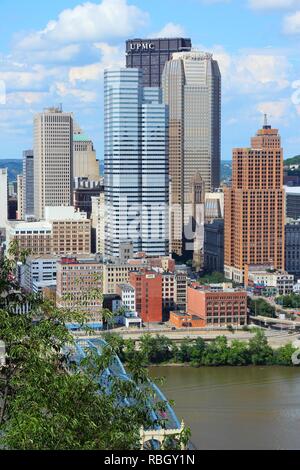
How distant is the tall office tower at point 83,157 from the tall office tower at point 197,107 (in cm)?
245

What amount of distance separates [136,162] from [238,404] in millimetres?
9690

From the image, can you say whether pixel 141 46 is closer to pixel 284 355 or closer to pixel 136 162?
pixel 136 162

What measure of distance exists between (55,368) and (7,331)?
0.17 m

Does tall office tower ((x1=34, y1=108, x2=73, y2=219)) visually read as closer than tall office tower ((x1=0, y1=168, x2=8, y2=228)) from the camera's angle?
Yes

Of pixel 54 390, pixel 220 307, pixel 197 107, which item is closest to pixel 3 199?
pixel 197 107

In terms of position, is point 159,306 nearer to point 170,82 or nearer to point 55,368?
point 55,368

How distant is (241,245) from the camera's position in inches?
663

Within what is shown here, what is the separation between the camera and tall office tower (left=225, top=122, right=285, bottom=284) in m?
16.5

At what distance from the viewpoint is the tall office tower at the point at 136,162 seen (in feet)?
56.9

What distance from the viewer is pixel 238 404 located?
809 centimetres

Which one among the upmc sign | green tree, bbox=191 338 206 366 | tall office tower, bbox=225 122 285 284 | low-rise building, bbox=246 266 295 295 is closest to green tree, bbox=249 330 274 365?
green tree, bbox=191 338 206 366

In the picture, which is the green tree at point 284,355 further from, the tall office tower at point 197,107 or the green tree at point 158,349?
the tall office tower at point 197,107

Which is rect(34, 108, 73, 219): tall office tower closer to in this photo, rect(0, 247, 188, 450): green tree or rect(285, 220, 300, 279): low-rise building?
rect(285, 220, 300, 279): low-rise building

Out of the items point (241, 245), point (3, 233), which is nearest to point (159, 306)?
point (241, 245)
